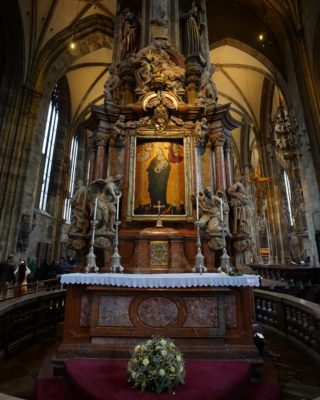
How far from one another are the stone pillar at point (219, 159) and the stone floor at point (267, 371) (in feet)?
10.6

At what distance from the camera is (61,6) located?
1465cm

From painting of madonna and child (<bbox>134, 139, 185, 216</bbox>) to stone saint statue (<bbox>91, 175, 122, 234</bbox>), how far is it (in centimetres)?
63

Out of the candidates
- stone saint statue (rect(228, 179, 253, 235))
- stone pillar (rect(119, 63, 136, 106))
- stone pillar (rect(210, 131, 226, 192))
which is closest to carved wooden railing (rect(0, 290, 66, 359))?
stone saint statue (rect(228, 179, 253, 235))

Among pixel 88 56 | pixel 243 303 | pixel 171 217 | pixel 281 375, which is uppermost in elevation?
pixel 88 56

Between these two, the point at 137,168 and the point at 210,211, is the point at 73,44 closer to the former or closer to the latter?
the point at 137,168

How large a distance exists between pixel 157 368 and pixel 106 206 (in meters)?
3.06

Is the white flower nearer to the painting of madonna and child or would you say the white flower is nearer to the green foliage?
the green foliage

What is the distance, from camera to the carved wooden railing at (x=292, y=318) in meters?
3.73

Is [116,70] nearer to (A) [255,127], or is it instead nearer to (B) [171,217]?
(B) [171,217]

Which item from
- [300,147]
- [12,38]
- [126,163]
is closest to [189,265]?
[126,163]

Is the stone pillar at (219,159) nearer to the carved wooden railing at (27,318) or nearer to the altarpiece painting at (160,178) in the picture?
the altarpiece painting at (160,178)

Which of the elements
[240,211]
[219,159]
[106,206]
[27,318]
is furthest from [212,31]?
[27,318]

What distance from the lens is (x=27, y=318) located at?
4.52 metres

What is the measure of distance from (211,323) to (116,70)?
701 centimetres
